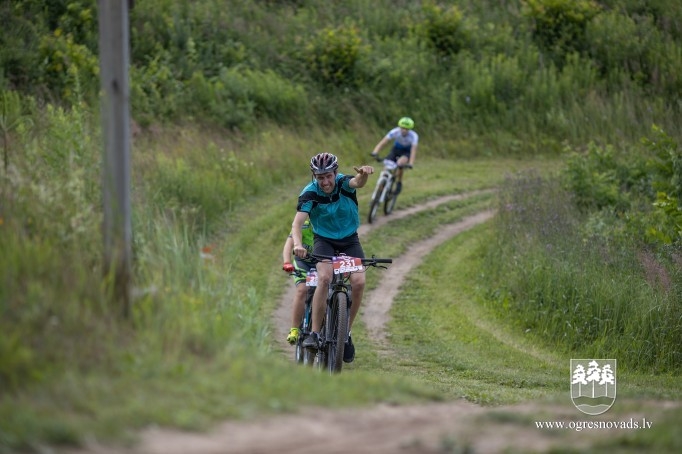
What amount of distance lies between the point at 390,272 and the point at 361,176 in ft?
24.9

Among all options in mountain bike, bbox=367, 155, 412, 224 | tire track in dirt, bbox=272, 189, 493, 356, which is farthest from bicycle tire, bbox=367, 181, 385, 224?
tire track in dirt, bbox=272, 189, 493, 356

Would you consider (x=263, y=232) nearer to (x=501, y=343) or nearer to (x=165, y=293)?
(x=501, y=343)

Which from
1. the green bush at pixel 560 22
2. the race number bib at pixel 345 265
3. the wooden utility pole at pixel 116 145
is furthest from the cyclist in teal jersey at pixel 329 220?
the green bush at pixel 560 22

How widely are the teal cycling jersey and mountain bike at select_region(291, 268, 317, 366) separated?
520mm

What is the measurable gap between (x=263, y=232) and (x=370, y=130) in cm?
973

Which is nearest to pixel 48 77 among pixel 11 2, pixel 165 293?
pixel 11 2

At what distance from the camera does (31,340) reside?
6.27 meters

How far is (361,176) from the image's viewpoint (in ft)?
33.6

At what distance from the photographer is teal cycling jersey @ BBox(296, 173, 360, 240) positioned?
10594 millimetres

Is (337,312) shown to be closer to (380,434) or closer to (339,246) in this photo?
(339,246)

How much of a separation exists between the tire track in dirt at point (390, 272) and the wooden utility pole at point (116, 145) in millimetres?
5748

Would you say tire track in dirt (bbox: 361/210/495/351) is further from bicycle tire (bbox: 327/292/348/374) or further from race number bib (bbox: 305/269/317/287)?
bicycle tire (bbox: 327/292/348/374)

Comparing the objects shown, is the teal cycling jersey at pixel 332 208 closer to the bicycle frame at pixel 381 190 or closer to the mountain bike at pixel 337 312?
the mountain bike at pixel 337 312

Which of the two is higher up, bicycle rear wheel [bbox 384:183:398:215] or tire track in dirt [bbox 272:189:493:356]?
bicycle rear wheel [bbox 384:183:398:215]
